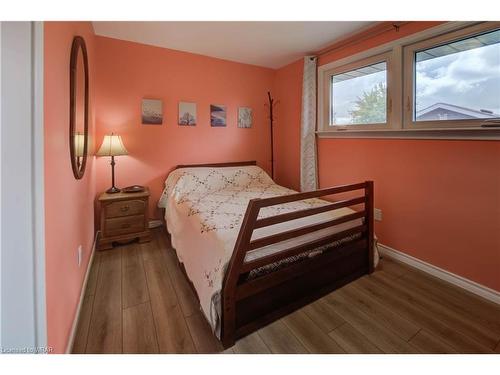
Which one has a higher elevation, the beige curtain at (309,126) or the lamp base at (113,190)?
the beige curtain at (309,126)

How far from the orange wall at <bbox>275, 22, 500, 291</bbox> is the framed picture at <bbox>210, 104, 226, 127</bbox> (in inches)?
60.2

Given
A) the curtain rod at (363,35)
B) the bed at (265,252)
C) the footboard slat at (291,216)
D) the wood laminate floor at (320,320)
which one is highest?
the curtain rod at (363,35)

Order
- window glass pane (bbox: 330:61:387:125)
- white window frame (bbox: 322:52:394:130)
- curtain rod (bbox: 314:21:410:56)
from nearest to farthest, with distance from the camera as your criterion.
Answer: curtain rod (bbox: 314:21:410:56) < white window frame (bbox: 322:52:394:130) < window glass pane (bbox: 330:61:387:125)

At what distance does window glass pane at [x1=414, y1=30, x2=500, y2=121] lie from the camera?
5.57ft

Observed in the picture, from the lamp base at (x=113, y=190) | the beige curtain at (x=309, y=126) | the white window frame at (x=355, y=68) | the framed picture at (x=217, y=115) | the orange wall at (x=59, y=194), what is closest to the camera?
the orange wall at (x=59, y=194)

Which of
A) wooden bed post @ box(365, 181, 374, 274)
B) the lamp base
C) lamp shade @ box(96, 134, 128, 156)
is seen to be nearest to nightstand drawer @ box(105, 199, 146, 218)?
the lamp base

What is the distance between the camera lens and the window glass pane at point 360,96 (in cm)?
242

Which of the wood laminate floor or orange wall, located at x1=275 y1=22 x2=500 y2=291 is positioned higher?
orange wall, located at x1=275 y1=22 x2=500 y2=291

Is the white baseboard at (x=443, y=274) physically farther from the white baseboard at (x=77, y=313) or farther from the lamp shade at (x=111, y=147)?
the lamp shade at (x=111, y=147)

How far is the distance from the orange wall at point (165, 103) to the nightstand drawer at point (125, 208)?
0.43 meters

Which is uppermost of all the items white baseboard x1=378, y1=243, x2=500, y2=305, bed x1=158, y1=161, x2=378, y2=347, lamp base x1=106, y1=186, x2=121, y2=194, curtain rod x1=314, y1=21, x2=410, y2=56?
curtain rod x1=314, y1=21, x2=410, y2=56

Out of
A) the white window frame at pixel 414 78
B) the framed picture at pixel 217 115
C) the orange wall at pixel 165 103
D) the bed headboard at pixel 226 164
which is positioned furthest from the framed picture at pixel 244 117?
the white window frame at pixel 414 78

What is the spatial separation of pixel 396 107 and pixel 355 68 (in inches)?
28.5

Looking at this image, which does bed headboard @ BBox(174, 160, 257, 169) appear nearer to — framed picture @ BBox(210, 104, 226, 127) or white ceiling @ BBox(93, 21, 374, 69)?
framed picture @ BBox(210, 104, 226, 127)
